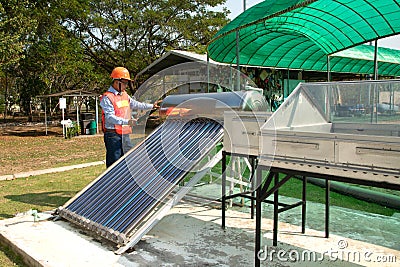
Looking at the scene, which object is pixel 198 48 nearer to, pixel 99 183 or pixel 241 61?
pixel 241 61

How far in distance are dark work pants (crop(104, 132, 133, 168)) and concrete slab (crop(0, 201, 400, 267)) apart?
128 centimetres

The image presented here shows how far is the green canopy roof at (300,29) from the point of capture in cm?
893

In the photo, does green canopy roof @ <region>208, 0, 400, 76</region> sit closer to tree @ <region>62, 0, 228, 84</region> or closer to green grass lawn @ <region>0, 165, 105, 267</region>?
green grass lawn @ <region>0, 165, 105, 267</region>

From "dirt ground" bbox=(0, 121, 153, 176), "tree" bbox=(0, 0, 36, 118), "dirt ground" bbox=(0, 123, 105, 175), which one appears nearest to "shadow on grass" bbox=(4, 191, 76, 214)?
"dirt ground" bbox=(0, 121, 153, 176)

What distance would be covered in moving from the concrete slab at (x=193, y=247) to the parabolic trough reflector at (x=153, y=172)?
0.71ft

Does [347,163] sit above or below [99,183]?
above

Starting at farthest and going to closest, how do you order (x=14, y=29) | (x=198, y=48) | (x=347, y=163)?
(x=198, y=48)
(x=14, y=29)
(x=347, y=163)

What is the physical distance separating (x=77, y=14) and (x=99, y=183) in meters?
20.0

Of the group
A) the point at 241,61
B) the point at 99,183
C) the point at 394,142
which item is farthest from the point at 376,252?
the point at 241,61

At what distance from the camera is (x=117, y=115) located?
6.04 m

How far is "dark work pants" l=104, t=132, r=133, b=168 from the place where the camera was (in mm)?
6064

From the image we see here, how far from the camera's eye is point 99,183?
209 inches

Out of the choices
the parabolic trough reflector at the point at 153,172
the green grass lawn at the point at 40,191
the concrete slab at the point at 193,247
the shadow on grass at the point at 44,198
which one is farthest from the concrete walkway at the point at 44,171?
the parabolic trough reflector at the point at 153,172

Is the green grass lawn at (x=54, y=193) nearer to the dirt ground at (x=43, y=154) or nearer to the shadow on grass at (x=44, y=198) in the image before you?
the shadow on grass at (x=44, y=198)
